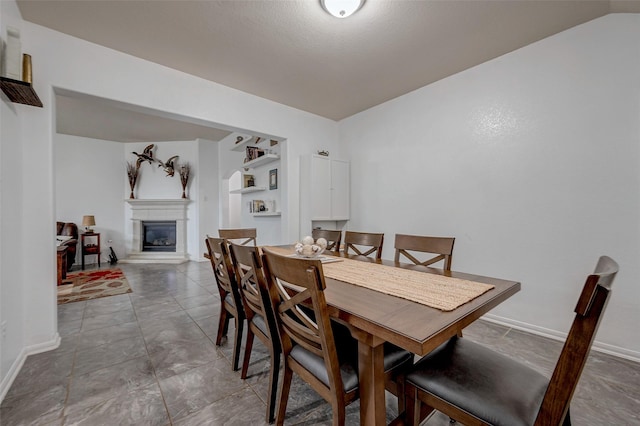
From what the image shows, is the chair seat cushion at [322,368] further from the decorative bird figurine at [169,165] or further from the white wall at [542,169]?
the decorative bird figurine at [169,165]

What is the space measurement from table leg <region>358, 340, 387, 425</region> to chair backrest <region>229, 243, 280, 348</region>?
0.49 meters

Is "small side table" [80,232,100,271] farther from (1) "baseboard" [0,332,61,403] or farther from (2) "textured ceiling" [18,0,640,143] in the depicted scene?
(2) "textured ceiling" [18,0,640,143]

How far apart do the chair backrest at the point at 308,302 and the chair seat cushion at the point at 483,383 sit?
357mm

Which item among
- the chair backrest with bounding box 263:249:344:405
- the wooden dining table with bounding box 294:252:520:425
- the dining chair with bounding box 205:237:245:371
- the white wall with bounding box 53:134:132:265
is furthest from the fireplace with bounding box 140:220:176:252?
the wooden dining table with bounding box 294:252:520:425

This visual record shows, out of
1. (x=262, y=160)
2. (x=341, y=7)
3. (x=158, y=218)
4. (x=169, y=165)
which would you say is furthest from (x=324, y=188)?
(x=158, y=218)

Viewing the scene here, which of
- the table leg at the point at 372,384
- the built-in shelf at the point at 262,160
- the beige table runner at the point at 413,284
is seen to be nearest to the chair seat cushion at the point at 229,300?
the beige table runner at the point at 413,284

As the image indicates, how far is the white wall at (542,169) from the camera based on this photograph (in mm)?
2033

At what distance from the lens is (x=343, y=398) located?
3.44 feet

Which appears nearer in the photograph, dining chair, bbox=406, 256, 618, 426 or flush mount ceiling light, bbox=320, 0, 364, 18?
dining chair, bbox=406, 256, 618, 426

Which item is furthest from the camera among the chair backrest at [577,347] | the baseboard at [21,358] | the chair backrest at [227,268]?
the chair backrest at [227,268]

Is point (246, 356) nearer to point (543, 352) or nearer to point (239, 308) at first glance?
point (239, 308)

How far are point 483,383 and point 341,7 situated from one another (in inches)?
93.6

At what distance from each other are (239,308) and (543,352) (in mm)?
2436

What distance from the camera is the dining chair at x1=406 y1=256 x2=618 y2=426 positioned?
74 centimetres
